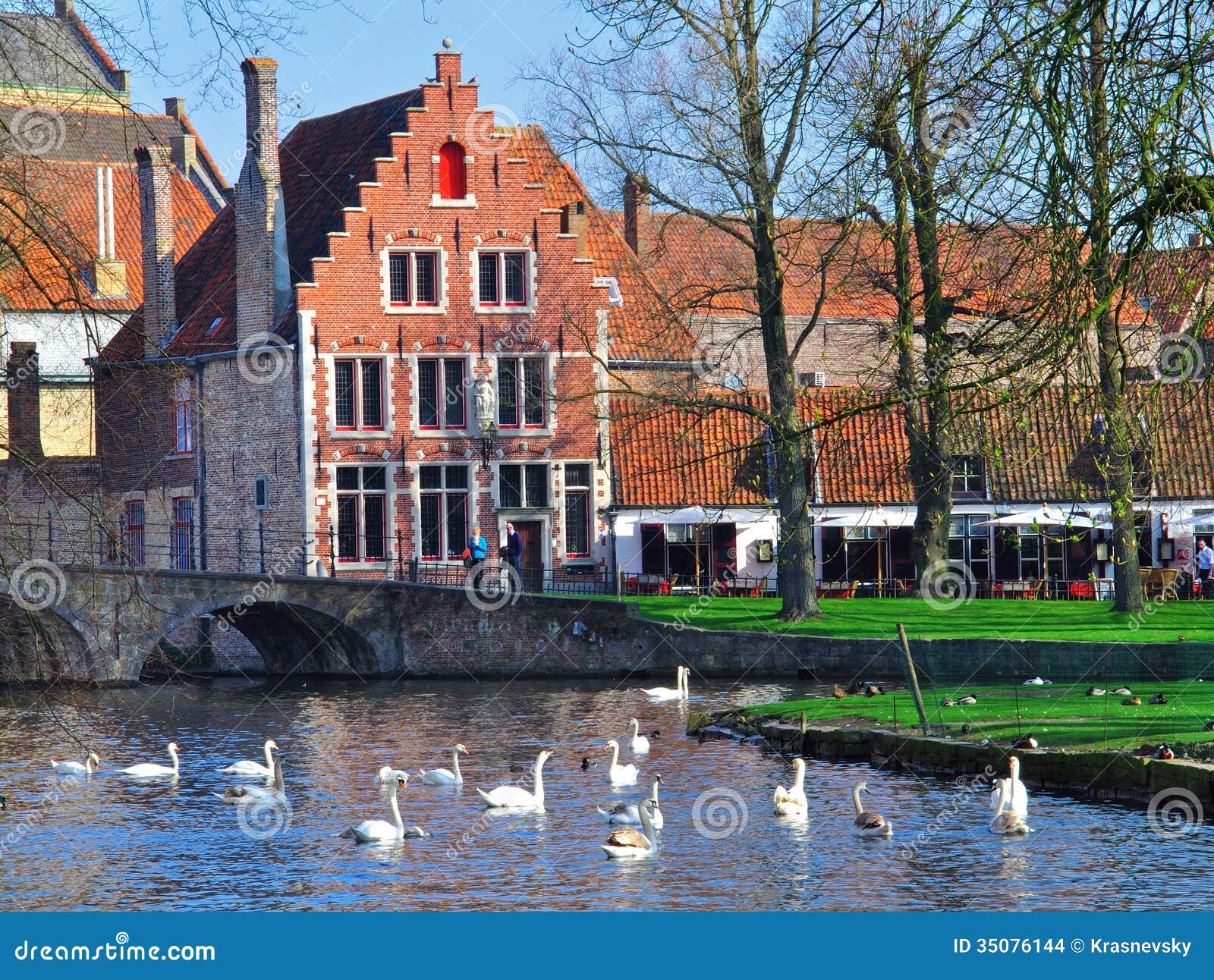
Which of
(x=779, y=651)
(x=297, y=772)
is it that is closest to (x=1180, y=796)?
(x=297, y=772)

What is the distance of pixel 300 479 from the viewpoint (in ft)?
134

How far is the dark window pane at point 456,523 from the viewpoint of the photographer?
42.2m

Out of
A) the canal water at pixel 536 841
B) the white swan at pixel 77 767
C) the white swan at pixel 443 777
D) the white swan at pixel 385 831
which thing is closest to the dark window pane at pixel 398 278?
the canal water at pixel 536 841

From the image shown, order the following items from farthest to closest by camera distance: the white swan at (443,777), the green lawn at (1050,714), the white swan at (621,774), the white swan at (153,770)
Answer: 1. the white swan at (153,770)
2. the white swan at (443,777)
3. the white swan at (621,774)
4. the green lawn at (1050,714)

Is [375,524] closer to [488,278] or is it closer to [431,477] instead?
[431,477]

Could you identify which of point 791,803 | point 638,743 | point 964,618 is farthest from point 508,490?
point 791,803

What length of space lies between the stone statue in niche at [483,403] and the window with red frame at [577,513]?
235 cm

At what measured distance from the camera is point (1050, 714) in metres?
22.2

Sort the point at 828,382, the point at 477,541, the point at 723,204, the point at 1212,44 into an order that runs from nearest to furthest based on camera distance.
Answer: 1. the point at 1212,44
2. the point at 723,204
3. the point at 477,541
4. the point at 828,382

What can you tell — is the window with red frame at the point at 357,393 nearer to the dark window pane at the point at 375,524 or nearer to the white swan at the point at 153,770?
the dark window pane at the point at 375,524

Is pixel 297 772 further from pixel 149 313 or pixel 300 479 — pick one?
pixel 149 313

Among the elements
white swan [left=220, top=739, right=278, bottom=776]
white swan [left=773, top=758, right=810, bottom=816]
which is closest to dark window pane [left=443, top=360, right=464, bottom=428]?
white swan [left=220, top=739, right=278, bottom=776]

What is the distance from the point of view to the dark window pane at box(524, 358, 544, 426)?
42312 millimetres

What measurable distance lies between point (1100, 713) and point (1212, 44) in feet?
44.9
